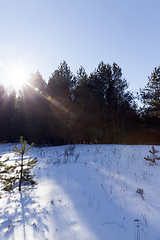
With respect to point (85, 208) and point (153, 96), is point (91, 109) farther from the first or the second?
point (85, 208)

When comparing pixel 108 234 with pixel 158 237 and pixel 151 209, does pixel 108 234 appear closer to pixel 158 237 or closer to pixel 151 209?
pixel 158 237

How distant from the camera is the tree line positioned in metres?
21.0

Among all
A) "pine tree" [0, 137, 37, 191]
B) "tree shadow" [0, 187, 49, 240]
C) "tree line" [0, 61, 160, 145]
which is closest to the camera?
"tree shadow" [0, 187, 49, 240]

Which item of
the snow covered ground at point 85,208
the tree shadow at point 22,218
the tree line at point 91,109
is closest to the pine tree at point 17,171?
the snow covered ground at point 85,208

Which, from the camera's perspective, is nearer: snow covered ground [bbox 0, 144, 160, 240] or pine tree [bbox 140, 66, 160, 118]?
snow covered ground [bbox 0, 144, 160, 240]

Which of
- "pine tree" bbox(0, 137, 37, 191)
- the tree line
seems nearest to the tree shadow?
"pine tree" bbox(0, 137, 37, 191)

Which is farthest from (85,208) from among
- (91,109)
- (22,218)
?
(91,109)

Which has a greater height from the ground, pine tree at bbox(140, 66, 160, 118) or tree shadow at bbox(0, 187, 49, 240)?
pine tree at bbox(140, 66, 160, 118)

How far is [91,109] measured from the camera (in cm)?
2159

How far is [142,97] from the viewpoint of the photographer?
2225 cm

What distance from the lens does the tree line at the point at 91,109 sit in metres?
21.0

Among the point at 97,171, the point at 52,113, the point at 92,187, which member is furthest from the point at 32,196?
the point at 52,113

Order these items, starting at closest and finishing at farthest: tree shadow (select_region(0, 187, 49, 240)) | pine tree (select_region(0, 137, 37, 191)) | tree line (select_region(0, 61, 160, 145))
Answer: tree shadow (select_region(0, 187, 49, 240)), pine tree (select_region(0, 137, 37, 191)), tree line (select_region(0, 61, 160, 145))

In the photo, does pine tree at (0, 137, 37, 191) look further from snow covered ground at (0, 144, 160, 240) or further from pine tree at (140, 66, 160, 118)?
pine tree at (140, 66, 160, 118)
